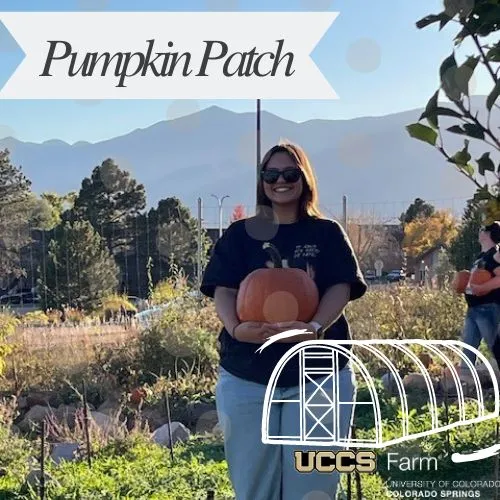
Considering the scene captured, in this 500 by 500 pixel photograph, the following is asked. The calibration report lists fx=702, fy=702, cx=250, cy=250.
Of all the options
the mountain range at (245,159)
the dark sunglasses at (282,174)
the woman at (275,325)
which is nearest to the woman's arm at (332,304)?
the woman at (275,325)

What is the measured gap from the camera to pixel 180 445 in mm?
2262

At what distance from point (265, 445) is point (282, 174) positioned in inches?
21.6

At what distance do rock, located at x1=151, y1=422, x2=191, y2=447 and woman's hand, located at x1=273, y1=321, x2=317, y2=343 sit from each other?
101 centimetres

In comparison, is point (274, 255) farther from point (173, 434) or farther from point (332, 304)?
point (173, 434)

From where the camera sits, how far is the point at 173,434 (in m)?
2.32

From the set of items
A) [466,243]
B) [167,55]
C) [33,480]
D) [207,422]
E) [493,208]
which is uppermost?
[167,55]

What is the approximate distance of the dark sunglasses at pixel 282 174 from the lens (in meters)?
1.42

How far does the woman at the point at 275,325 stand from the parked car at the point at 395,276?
99cm

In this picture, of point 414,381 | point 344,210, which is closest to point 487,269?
point 344,210

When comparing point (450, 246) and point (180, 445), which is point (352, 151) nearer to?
point (450, 246)

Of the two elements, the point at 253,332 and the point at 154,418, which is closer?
the point at 253,332

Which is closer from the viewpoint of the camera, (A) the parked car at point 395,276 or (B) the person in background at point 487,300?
(B) the person in background at point 487,300

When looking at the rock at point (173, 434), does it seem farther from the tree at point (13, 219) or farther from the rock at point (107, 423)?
the tree at point (13, 219)

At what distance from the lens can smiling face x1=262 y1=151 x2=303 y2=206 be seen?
141 cm
